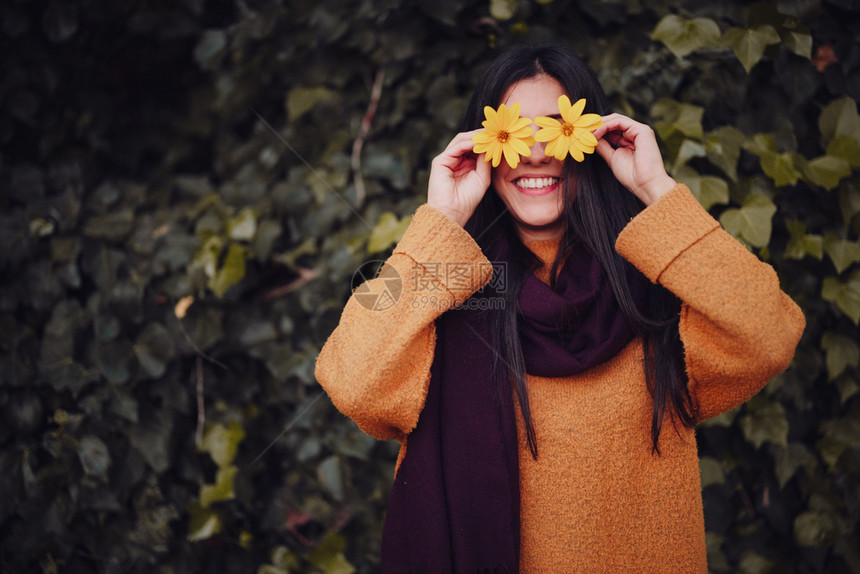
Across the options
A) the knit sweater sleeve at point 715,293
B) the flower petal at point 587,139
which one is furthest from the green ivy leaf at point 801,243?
the flower petal at point 587,139

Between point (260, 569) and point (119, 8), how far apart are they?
6.21 feet

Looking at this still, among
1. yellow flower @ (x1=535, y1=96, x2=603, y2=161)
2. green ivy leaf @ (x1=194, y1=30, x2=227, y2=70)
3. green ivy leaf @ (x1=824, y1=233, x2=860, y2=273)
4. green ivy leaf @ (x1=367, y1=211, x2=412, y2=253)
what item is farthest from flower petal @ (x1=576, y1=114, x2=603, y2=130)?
green ivy leaf @ (x1=194, y1=30, x2=227, y2=70)

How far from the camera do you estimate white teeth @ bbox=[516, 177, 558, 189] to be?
3.69 ft

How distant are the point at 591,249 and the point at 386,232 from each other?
686mm

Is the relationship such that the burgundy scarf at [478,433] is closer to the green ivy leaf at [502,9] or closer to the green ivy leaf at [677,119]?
the green ivy leaf at [677,119]

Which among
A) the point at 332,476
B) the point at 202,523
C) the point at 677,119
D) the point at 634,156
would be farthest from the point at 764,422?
the point at 202,523

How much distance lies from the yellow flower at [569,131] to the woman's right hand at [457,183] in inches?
5.4

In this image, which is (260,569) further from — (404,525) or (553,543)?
(553,543)

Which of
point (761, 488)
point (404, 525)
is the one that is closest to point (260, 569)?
point (404, 525)

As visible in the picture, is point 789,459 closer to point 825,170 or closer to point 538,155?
point 825,170

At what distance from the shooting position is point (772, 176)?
1516mm

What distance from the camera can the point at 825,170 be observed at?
1.52 m

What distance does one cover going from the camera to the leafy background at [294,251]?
1561mm

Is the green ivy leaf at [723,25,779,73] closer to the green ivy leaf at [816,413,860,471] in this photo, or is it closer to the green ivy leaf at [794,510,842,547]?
the green ivy leaf at [816,413,860,471]
